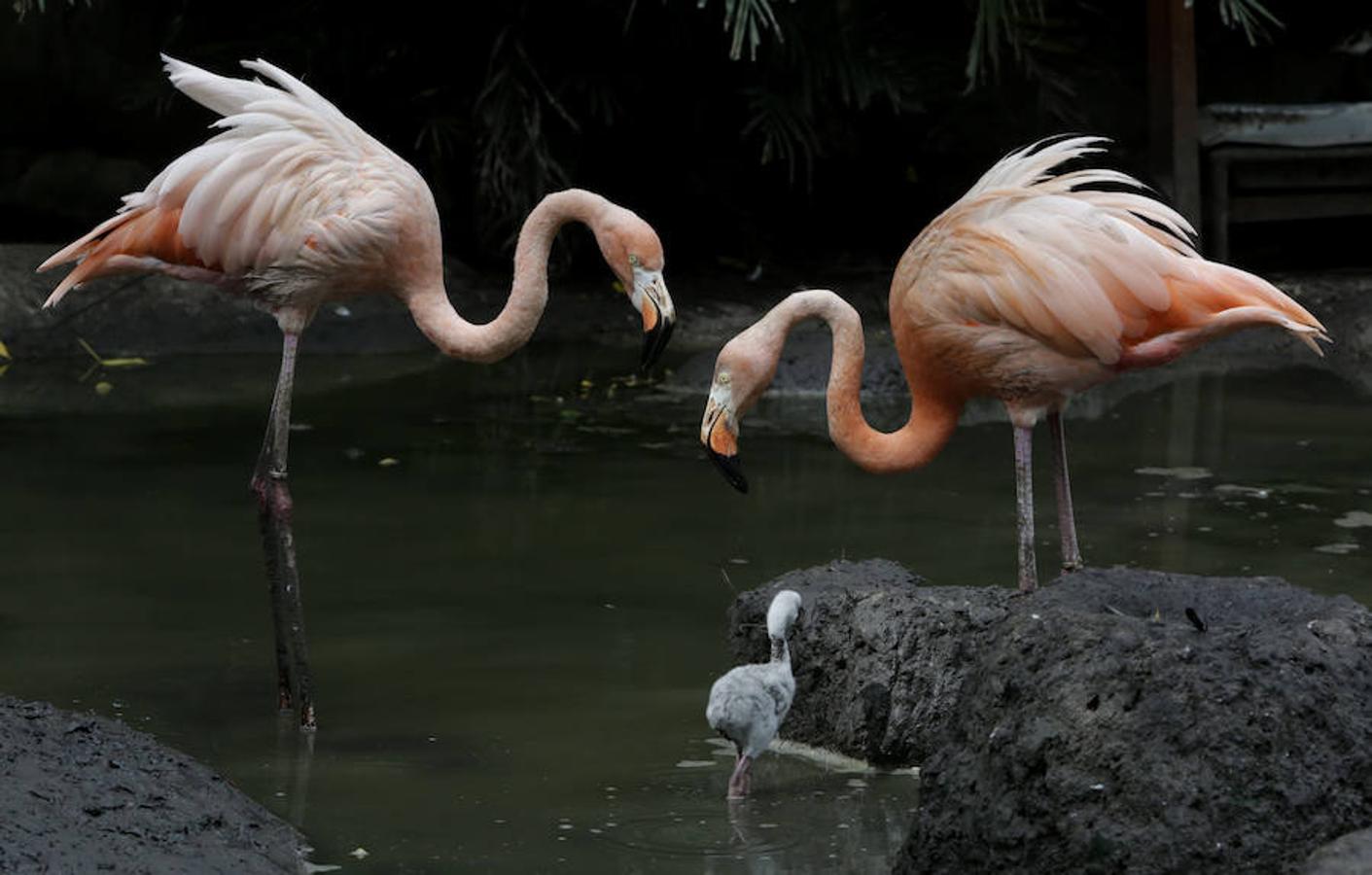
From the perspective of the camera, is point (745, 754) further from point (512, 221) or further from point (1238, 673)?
point (512, 221)

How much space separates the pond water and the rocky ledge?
1.88 ft

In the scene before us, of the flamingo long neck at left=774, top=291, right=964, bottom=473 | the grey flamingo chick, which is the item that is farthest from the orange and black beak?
the grey flamingo chick

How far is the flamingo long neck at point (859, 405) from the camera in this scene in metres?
5.69

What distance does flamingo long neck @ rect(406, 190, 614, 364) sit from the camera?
5.92 meters

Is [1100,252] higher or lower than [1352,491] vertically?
higher

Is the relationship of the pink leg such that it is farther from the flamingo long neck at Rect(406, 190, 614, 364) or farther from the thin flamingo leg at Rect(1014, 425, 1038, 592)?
the flamingo long neck at Rect(406, 190, 614, 364)

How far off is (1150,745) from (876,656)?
141 centimetres

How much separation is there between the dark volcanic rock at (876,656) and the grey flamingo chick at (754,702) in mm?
200

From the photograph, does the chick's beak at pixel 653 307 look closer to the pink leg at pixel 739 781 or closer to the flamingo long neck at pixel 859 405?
the flamingo long neck at pixel 859 405

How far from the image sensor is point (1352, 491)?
763 cm

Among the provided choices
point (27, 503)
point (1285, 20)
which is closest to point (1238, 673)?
point (27, 503)

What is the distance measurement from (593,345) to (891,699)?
6050mm

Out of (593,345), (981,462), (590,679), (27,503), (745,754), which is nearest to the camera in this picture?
(745,754)

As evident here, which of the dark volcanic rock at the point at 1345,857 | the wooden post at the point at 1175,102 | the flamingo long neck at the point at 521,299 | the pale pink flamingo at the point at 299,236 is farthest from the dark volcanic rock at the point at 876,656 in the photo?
the wooden post at the point at 1175,102
